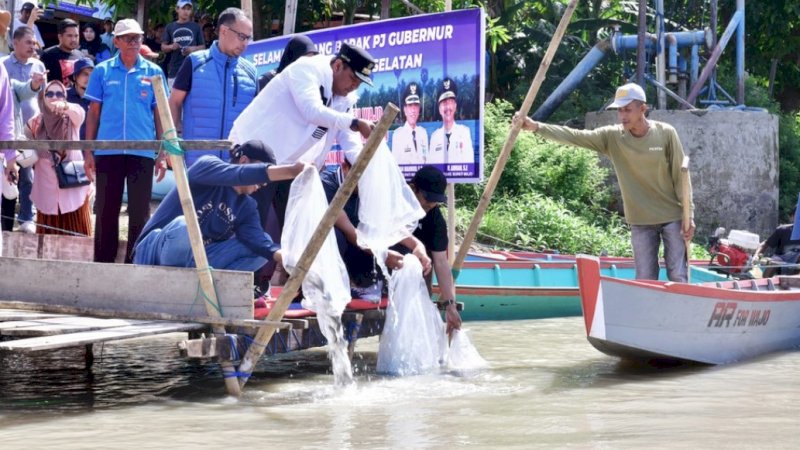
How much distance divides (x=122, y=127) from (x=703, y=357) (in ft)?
14.5

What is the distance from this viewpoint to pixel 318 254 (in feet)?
22.3

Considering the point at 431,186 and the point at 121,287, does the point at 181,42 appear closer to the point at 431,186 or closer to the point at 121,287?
the point at 431,186

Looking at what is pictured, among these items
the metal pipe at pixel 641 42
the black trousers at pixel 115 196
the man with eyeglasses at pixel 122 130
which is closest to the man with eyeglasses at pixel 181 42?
the man with eyeglasses at pixel 122 130

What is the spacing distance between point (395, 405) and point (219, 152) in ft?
7.78

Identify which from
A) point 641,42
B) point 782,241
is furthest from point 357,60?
point 641,42

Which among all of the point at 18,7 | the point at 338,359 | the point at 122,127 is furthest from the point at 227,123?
the point at 18,7

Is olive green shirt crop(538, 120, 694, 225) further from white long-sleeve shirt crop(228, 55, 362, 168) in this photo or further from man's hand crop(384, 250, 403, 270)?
white long-sleeve shirt crop(228, 55, 362, 168)

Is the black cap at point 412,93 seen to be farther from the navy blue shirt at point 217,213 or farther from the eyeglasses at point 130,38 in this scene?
the navy blue shirt at point 217,213

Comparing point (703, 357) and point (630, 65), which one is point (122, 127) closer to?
point (703, 357)

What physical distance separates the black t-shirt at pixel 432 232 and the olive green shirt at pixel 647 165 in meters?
1.33

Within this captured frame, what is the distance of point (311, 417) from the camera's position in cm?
629

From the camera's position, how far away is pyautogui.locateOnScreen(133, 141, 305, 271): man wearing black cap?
264 inches

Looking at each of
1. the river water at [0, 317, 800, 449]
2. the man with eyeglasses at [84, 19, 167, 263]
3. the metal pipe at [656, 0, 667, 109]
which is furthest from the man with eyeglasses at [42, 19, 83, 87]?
the metal pipe at [656, 0, 667, 109]

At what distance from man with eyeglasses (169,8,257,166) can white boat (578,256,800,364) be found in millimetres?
2539
